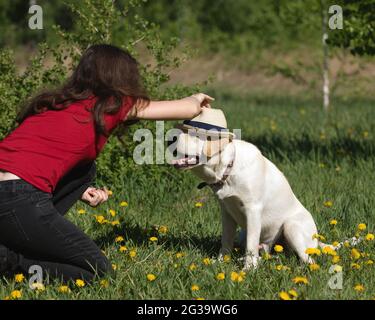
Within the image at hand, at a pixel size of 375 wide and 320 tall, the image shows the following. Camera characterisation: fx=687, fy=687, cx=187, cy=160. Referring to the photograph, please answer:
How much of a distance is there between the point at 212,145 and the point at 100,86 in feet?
2.17

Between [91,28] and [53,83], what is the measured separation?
55cm

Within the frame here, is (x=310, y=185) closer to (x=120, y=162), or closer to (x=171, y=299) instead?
(x=120, y=162)

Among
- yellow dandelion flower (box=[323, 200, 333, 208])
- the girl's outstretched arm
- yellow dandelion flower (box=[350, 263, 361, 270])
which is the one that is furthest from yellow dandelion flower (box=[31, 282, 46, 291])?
yellow dandelion flower (box=[323, 200, 333, 208])

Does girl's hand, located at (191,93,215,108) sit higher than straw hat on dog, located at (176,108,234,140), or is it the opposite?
girl's hand, located at (191,93,215,108)

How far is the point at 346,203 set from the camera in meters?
5.02

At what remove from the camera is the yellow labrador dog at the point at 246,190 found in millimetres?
3621

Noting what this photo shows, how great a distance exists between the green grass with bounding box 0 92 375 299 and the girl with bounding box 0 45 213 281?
0.17 m

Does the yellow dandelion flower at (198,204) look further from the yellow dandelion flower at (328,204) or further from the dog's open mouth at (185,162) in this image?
the dog's open mouth at (185,162)

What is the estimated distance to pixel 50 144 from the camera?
3.45 metres

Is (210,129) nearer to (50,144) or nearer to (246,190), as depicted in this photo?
(246,190)

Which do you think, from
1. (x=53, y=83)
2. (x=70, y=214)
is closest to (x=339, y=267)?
(x=70, y=214)

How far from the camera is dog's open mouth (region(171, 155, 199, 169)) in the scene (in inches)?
142

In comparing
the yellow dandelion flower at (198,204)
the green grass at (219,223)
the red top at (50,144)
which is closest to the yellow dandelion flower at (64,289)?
the green grass at (219,223)

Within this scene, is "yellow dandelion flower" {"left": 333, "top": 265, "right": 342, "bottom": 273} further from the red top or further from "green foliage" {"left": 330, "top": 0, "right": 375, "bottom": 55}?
"green foliage" {"left": 330, "top": 0, "right": 375, "bottom": 55}
